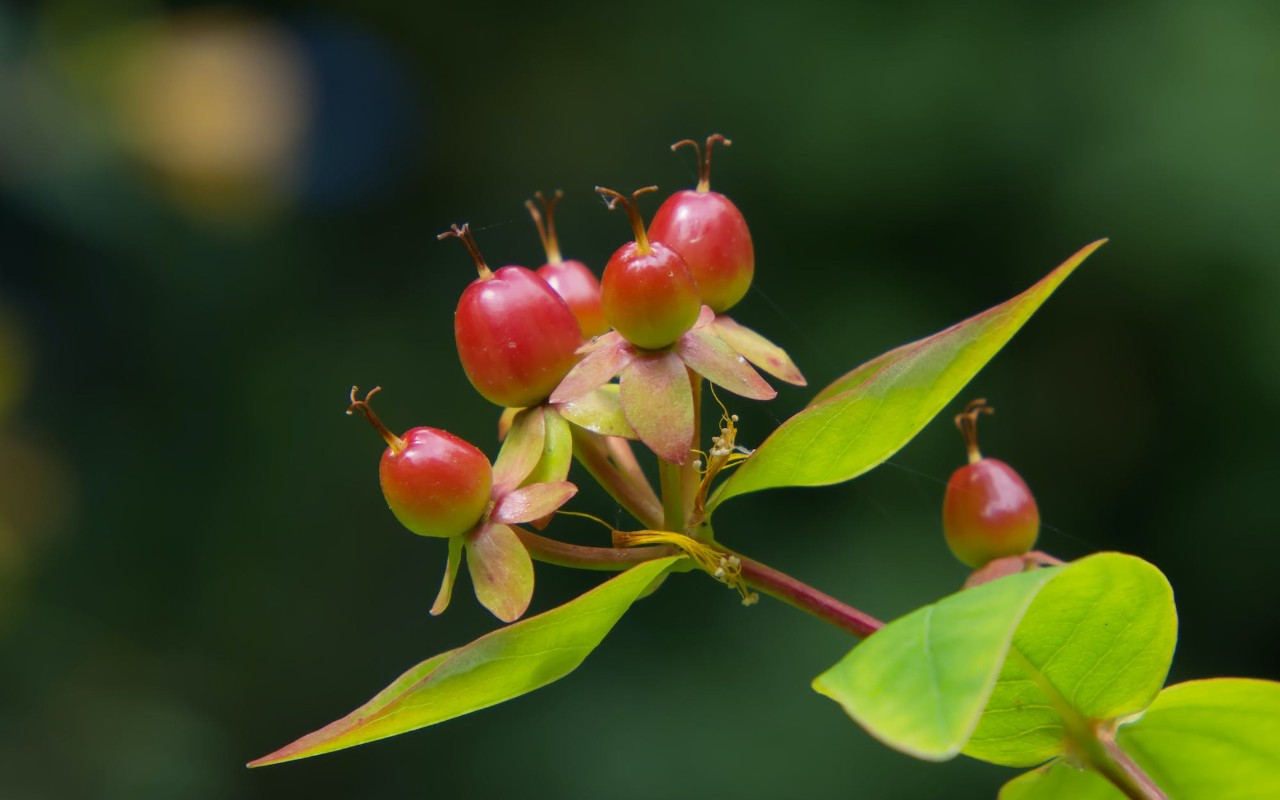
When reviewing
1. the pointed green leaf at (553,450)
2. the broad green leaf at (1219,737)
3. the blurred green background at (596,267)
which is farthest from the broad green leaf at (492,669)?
the blurred green background at (596,267)

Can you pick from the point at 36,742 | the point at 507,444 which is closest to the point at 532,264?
the point at 36,742

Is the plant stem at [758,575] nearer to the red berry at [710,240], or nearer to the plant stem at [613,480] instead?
the plant stem at [613,480]

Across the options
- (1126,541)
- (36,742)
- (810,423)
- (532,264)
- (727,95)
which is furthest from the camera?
(532,264)

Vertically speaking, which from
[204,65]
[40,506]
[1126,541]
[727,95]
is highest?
[204,65]

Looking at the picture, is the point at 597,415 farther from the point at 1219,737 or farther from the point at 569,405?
the point at 1219,737

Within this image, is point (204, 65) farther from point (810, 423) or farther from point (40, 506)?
point (810, 423)

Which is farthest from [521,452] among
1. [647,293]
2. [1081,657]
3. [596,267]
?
[596,267]
